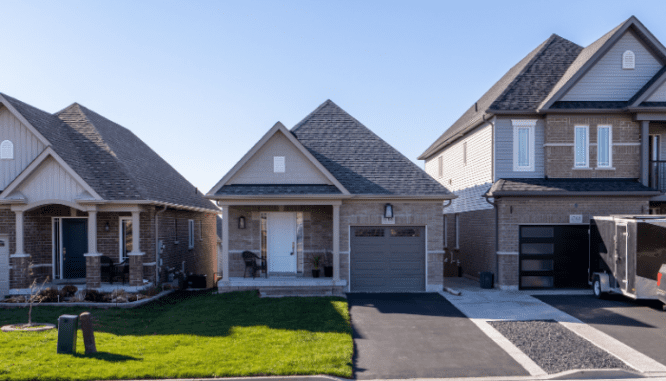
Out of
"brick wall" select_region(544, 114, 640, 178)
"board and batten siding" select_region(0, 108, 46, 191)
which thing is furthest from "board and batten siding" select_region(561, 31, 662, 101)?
"board and batten siding" select_region(0, 108, 46, 191)

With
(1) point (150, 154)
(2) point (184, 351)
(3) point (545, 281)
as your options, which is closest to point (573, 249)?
(3) point (545, 281)

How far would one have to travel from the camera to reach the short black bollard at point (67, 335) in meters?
8.67

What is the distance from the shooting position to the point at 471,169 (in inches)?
762

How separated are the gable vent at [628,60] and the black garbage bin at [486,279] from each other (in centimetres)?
914

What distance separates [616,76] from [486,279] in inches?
350

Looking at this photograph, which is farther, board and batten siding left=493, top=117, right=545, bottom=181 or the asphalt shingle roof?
board and batten siding left=493, top=117, right=545, bottom=181

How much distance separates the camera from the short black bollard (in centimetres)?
867

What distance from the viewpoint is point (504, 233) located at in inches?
630

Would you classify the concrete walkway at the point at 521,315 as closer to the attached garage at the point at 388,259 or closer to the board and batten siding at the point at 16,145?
the attached garage at the point at 388,259

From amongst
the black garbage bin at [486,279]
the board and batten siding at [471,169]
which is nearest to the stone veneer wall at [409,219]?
the black garbage bin at [486,279]

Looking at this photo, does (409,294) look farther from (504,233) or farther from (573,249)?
(573,249)

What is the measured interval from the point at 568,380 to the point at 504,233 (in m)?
8.71

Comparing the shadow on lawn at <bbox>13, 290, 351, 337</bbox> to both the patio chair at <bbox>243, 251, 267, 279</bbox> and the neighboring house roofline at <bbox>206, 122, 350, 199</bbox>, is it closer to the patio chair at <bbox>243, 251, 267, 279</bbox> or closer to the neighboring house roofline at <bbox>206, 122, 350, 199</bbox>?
the patio chair at <bbox>243, 251, 267, 279</bbox>

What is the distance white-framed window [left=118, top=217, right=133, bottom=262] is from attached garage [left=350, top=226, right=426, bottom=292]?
8.21 metres
